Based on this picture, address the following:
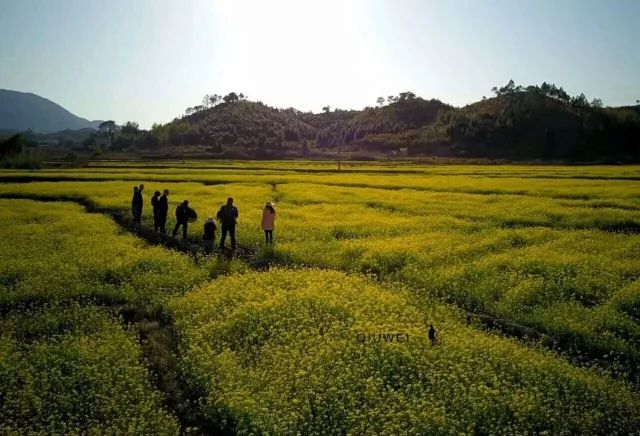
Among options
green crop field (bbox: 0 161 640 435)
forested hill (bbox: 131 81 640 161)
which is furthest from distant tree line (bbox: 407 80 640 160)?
green crop field (bbox: 0 161 640 435)

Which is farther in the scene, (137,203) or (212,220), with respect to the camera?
(137,203)

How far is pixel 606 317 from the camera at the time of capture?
14016 millimetres

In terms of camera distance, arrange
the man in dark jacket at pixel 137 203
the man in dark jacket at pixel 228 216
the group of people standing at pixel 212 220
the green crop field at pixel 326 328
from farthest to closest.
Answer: the man in dark jacket at pixel 137 203 → the man in dark jacket at pixel 228 216 → the group of people standing at pixel 212 220 → the green crop field at pixel 326 328

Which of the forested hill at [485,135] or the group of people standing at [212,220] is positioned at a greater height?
the forested hill at [485,135]

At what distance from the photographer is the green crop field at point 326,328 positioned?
9.94 m

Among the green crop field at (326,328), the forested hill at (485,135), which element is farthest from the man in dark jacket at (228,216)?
the forested hill at (485,135)

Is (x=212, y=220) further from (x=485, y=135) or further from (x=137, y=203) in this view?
(x=485, y=135)

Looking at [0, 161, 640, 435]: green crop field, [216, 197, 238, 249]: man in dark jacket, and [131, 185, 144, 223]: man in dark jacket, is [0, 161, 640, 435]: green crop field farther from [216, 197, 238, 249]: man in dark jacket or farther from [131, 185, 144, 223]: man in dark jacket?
[216, 197, 238, 249]: man in dark jacket

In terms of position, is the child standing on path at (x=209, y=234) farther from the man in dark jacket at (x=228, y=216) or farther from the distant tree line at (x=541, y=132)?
the distant tree line at (x=541, y=132)

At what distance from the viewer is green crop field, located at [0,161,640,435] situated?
32.6 ft

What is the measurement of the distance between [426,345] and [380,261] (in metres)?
7.73

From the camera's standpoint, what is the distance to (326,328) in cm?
1366

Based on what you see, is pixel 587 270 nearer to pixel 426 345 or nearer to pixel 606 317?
pixel 606 317

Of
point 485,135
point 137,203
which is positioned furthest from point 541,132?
point 137,203
